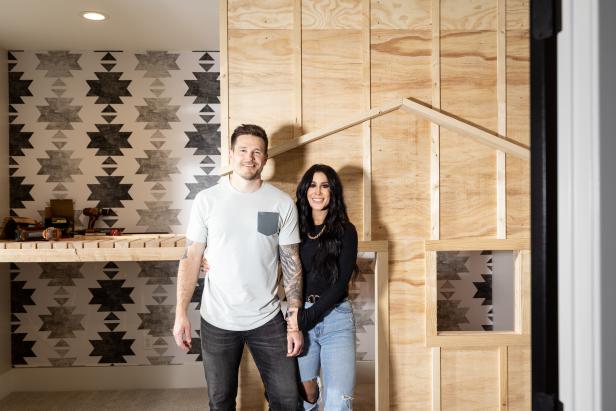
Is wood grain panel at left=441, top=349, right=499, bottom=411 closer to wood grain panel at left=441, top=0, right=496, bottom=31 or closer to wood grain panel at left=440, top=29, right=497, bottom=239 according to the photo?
wood grain panel at left=440, top=29, right=497, bottom=239

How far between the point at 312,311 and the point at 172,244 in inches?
40.0

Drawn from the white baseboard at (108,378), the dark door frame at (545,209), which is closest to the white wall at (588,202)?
the dark door frame at (545,209)

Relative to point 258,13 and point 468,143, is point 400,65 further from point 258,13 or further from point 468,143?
point 258,13

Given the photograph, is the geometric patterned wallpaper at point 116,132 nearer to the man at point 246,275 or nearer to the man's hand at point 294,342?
the man at point 246,275

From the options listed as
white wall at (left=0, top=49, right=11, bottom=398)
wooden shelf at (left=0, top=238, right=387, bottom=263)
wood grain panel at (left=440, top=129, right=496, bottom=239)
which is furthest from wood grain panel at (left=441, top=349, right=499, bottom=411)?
white wall at (left=0, top=49, right=11, bottom=398)

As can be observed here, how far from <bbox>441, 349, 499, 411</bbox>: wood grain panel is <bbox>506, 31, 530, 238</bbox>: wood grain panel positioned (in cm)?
70

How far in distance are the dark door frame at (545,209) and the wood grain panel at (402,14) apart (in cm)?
199

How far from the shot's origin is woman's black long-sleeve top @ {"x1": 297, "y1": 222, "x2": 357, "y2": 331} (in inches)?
87.0

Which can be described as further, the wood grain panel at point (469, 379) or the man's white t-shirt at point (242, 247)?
the wood grain panel at point (469, 379)

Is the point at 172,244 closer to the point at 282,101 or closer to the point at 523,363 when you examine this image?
the point at 282,101

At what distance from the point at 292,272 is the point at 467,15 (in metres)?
1.75

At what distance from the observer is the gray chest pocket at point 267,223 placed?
222 cm

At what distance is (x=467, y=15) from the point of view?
2.79m

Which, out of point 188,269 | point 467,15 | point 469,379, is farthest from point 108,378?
point 467,15
